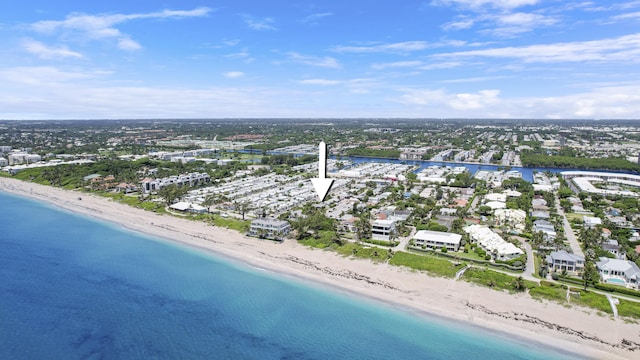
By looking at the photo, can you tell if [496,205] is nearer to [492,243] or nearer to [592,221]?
[592,221]

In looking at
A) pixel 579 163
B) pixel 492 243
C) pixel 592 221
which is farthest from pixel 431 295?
pixel 579 163

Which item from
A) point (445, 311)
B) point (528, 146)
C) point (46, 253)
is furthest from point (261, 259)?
point (528, 146)

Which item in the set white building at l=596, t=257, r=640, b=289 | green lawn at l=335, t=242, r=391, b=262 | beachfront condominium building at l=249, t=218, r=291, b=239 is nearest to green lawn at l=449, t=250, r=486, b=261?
green lawn at l=335, t=242, r=391, b=262

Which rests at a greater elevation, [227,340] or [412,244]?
[412,244]

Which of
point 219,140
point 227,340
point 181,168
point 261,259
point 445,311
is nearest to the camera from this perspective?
point 227,340

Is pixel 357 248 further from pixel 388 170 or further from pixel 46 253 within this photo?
pixel 388 170

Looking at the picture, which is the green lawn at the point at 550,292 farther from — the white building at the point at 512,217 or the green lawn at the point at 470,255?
the white building at the point at 512,217
